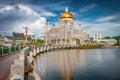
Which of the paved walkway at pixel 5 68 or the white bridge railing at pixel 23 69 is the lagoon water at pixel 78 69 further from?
the paved walkway at pixel 5 68

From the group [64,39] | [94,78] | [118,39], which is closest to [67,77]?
[94,78]

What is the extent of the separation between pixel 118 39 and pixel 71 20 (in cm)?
6526

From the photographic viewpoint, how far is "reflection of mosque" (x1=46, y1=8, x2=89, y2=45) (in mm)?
107250

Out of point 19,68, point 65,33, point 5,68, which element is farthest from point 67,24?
point 19,68

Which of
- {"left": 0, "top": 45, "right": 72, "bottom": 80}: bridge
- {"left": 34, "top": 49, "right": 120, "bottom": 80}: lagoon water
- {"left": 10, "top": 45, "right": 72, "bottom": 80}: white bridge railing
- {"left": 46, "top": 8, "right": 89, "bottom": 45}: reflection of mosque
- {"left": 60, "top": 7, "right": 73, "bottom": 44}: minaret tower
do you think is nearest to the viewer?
{"left": 10, "top": 45, "right": 72, "bottom": 80}: white bridge railing

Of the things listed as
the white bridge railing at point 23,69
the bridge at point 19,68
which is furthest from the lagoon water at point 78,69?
the bridge at point 19,68

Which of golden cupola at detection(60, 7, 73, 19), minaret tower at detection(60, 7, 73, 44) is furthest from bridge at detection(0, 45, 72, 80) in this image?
golden cupola at detection(60, 7, 73, 19)

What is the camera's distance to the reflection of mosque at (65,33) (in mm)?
107250

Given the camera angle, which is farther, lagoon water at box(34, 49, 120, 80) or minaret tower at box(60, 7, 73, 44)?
minaret tower at box(60, 7, 73, 44)

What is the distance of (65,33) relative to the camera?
108m

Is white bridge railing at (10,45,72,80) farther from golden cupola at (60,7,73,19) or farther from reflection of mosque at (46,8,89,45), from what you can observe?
golden cupola at (60,7,73,19)

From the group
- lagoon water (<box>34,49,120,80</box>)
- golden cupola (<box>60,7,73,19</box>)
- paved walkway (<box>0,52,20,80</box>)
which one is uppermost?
golden cupola (<box>60,7,73,19</box>)

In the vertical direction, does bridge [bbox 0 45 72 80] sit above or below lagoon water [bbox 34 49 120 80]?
above

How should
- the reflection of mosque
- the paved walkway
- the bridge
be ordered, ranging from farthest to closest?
the reflection of mosque, the paved walkway, the bridge
